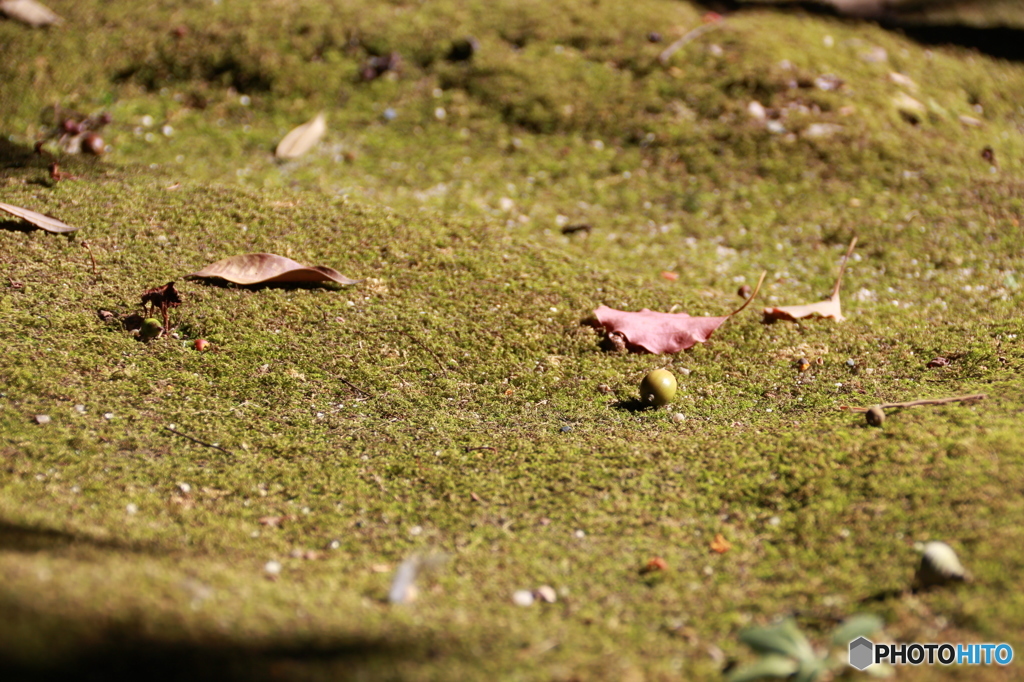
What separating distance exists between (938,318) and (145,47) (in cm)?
418

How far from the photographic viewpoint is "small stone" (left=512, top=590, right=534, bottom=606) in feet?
5.20

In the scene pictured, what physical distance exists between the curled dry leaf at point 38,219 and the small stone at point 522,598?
7.38 ft

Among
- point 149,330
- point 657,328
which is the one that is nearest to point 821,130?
point 657,328

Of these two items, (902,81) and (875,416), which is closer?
(875,416)

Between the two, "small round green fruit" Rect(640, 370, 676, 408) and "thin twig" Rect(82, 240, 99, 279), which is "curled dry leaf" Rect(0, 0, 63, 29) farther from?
"small round green fruit" Rect(640, 370, 676, 408)

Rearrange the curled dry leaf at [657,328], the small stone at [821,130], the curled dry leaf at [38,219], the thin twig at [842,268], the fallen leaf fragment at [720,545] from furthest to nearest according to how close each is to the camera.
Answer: the small stone at [821,130]
the thin twig at [842,268]
the curled dry leaf at [38,219]
the curled dry leaf at [657,328]
the fallen leaf fragment at [720,545]

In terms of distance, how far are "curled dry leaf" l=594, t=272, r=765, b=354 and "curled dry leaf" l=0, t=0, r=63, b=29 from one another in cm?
376

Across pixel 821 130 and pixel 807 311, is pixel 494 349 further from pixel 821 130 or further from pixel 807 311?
pixel 821 130

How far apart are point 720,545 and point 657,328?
1.02 meters

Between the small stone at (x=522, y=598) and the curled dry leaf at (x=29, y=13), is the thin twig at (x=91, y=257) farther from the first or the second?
the curled dry leaf at (x=29, y=13)

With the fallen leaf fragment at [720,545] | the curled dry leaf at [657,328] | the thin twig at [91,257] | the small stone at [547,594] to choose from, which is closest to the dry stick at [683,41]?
the curled dry leaf at [657,328]

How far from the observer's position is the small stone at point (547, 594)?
1.60m

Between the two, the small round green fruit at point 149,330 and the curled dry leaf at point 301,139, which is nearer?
the small round green fruit at point 149,330

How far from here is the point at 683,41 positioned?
441 cm
